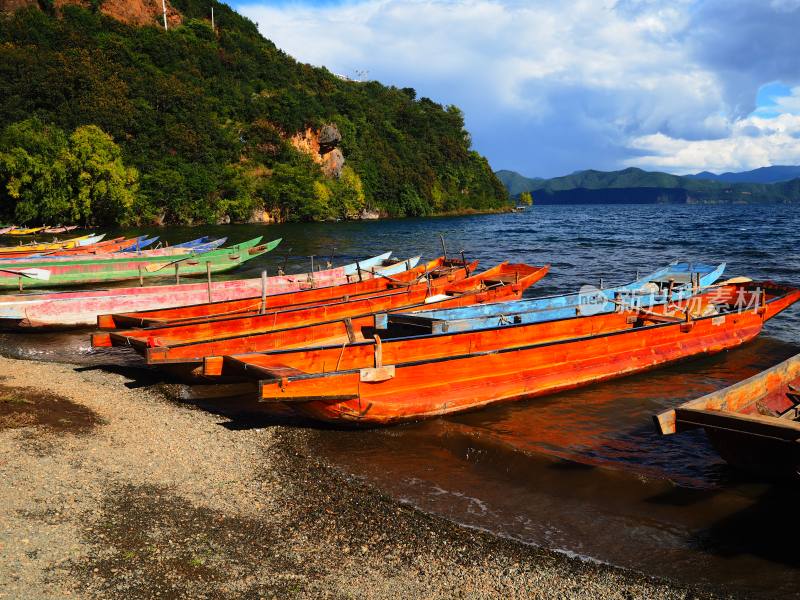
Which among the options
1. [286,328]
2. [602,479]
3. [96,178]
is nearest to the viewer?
[602,479]

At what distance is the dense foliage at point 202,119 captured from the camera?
180ft

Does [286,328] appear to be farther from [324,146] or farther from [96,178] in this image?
[324,146]

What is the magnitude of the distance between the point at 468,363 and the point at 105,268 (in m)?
18.3

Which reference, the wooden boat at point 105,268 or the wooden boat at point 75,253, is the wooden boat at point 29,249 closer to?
the wooden boat at point 75,253

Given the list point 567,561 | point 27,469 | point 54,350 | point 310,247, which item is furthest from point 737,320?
point 310,247

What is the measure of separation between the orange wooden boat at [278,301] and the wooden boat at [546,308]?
342 cm

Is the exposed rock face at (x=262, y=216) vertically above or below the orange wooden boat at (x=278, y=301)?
above

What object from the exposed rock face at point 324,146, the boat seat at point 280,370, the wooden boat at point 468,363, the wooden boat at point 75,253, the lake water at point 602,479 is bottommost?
the lake water at point 602,479

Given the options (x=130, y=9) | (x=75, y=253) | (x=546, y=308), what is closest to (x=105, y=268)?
(x=75, y=253)

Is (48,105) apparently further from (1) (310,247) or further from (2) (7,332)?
(2) (7,332)

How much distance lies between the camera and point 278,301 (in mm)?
15625

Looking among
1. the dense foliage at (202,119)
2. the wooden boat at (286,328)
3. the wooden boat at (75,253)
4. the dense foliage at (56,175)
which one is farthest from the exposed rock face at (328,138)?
the wooden boat at (286,328)

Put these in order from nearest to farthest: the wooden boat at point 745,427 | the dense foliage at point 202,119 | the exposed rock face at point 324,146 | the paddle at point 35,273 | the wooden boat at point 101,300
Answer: the wooden boat at point 745,427 → the wooden boat at point 101,300 → the paddle at point 35,273 → the dense foliage at point 202,119 → the exposed rock face at point 324,146

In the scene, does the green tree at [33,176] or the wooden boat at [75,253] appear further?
the green tree at [33,176]
